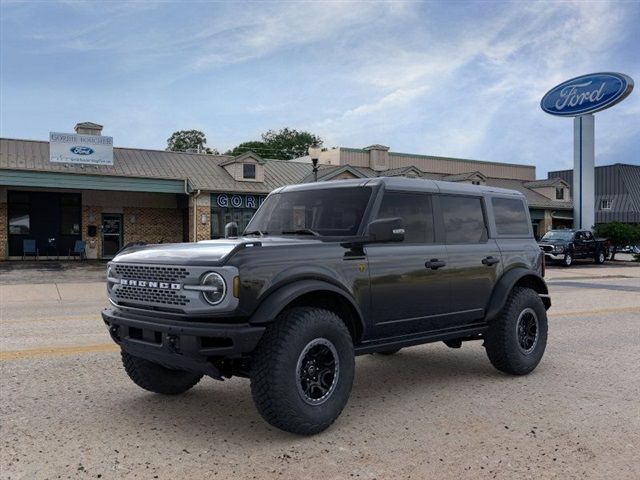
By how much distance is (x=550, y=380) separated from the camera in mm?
6223

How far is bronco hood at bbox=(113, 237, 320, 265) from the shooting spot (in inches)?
164

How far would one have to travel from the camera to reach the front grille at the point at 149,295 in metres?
4.25

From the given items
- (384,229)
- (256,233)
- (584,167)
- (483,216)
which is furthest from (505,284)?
(584,167)

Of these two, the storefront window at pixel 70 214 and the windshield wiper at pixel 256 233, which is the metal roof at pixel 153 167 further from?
the windshield wiper at pixel 256 233

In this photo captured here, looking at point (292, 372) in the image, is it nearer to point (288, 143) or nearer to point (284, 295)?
point (284, 295)

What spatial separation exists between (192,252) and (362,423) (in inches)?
74.7

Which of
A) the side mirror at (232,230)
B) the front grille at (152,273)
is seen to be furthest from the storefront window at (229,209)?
the front grille at (152,273)

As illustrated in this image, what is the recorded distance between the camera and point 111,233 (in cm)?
3052

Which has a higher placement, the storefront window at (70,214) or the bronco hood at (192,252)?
the storefront window at (70,214)

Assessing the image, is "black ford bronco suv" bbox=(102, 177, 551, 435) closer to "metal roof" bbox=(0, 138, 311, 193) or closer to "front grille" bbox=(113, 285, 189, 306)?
"front grille" bbox=(113, 285, 189, 306)

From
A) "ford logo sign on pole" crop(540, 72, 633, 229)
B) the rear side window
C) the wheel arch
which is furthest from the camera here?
"ford logo sign on pole" crop(540, 72, 633, 229)

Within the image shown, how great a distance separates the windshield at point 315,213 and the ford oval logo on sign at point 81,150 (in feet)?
80.7

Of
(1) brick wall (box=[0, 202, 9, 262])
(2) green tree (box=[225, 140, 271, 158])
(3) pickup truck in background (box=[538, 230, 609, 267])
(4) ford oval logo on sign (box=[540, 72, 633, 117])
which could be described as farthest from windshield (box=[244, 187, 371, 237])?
(2) green tree (box=[225, 140, 271, 158])

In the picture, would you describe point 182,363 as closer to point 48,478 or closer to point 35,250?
point 48,478
